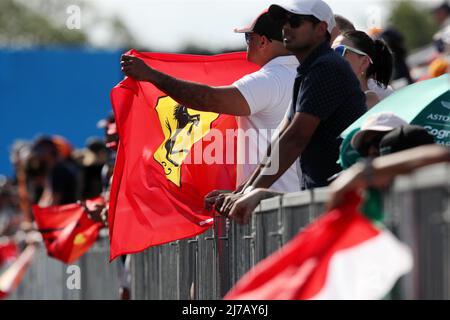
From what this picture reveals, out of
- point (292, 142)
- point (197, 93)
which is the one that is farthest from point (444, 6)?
point (292, 142)

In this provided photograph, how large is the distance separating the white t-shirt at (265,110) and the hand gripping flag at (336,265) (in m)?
3.40

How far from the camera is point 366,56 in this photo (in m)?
9.11

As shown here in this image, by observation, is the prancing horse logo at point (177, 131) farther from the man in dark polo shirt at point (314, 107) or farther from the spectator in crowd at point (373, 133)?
the spectator in crowd at point (373, 133)

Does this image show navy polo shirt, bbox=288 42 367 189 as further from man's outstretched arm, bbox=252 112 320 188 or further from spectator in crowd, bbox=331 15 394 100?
spectator in crowd, bbox=331 15 394 100

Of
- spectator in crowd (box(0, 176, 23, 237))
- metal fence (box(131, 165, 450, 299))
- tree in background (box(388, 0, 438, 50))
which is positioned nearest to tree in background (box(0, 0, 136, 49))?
tree in background (box(388, 0, 438, 50))

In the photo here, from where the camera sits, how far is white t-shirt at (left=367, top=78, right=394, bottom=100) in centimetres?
937

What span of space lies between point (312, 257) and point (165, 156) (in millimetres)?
5124

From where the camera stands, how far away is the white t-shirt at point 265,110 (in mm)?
8461

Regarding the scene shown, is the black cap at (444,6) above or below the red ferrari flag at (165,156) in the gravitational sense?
above

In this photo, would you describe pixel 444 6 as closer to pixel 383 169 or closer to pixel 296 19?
Answer: pixel 296 19

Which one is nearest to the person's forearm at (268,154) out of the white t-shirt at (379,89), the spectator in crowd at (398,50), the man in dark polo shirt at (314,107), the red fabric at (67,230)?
the man in dark polo shirt at (314,107)
